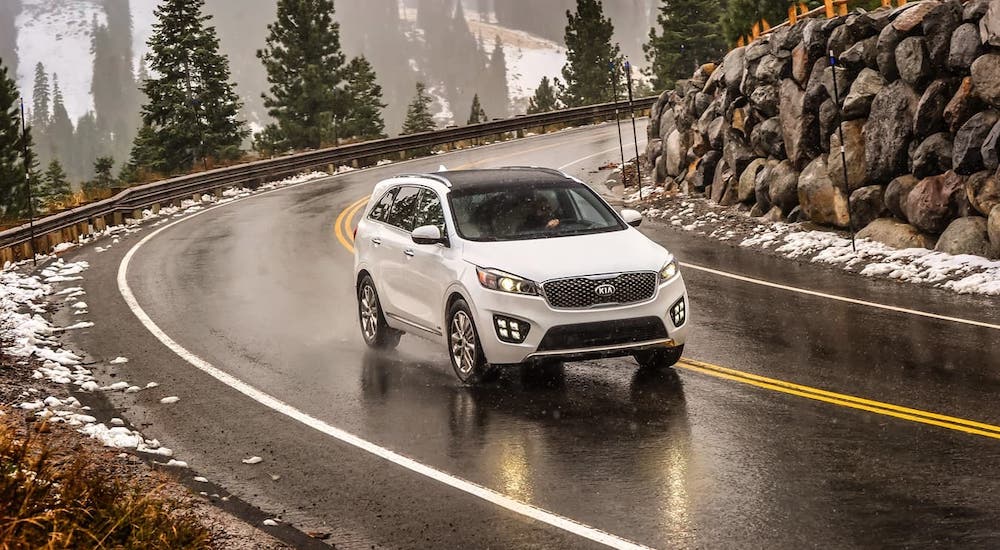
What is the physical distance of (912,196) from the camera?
17750mm

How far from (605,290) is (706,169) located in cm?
1587

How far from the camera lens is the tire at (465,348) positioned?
34.6ft

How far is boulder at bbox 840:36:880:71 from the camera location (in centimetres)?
1909

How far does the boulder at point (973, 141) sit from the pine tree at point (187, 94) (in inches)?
1820

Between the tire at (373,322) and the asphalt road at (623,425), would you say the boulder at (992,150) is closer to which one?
the asphalt road at (623,425)

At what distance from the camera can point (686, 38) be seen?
7244 cm

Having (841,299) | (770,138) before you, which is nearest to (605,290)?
(841,299)

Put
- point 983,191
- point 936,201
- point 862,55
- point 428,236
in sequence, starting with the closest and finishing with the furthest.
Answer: point 428,236 → point 983,191 → point 936,201 → point 862,55

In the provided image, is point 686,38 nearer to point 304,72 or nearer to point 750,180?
point 304,72

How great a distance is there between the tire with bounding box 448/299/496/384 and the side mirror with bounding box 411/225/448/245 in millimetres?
654

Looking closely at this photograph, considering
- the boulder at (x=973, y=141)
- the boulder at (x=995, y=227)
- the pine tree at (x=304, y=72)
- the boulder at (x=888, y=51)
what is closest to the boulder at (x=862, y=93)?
the boulder at (x=888, y=51)

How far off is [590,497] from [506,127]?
4097cm

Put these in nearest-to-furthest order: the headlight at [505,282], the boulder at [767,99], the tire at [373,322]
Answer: the headlight at [505,282] < the tire at [373,322] < the boulder at [767,99]

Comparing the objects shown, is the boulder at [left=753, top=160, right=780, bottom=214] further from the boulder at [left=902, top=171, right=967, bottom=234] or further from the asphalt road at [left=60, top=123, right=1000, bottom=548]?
the asphalt road at [left=60, top=123, right=1000, bottom=548]
